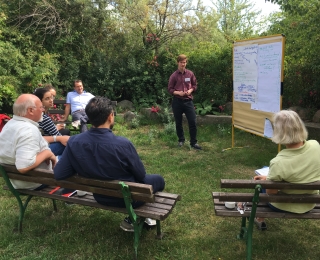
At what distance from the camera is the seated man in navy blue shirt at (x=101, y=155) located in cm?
255

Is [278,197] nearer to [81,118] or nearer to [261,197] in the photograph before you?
[261,197]

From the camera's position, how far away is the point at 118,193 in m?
2.54

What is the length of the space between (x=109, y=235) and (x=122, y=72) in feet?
25.4

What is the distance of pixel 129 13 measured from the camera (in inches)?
428

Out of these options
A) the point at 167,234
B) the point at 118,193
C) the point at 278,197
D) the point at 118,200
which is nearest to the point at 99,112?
the point at 118,193

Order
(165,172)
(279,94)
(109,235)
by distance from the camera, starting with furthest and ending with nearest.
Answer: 1. (165,172)
2. (279,94)
3. (109,235)

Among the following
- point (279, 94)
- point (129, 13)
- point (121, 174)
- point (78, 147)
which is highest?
point (129, 13)

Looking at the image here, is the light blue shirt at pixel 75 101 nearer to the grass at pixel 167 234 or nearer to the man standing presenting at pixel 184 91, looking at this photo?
the man standing presenting at pixel 184 91

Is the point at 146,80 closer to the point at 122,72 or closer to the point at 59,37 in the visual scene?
the point at 122,72

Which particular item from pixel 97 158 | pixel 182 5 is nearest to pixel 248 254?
pixel 97 158

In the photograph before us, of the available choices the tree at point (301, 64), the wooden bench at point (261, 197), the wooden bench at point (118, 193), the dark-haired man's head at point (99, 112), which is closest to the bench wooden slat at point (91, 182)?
the wooden bench at point (118, 193)

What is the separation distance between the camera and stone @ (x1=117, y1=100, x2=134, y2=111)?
32.6ft

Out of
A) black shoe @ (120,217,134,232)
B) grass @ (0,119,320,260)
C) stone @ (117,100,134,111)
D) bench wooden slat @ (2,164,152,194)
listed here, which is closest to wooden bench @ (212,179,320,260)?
grass @ (0,119,320,260)

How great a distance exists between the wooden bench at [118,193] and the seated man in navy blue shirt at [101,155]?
0.26ft
